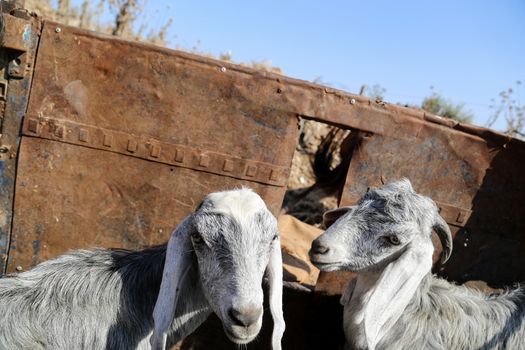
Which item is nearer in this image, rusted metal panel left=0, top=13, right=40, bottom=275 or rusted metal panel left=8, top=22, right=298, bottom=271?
rusted metal panel left=0, top=13, right=40, bottom=275

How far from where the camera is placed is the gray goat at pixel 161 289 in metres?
2.93

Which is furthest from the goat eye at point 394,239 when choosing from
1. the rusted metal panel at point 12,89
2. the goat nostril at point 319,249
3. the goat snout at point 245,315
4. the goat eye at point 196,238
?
the rusted metal panel at point 12,89

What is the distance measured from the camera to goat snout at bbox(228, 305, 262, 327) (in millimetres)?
2770

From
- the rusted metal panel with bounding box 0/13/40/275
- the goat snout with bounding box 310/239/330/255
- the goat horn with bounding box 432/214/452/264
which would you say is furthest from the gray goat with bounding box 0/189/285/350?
the goat horn with bounding box 432/214/452/264

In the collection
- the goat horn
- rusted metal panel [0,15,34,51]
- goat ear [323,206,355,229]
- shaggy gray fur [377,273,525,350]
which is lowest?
shaggy gray fur [377,273,525,350]

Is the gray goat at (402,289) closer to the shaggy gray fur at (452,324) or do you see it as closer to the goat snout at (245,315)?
the shaggy gray fur at (452,324)

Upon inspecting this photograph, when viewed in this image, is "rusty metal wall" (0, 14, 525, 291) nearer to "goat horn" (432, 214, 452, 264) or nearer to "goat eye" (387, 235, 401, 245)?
"goat horn" (432, 214, 452, 264)

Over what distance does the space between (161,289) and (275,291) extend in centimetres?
67

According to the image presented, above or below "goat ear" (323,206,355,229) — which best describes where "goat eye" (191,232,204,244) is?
below

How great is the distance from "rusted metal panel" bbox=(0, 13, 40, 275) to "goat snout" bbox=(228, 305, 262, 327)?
1.95m

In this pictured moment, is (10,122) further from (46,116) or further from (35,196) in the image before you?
(35,196)

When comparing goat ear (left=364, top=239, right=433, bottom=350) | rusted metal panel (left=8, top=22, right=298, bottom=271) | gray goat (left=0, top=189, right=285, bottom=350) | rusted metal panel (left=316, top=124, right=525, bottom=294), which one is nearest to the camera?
gray goat (left=0, top=189, right=285, bottom=350)

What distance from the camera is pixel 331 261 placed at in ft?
10.9

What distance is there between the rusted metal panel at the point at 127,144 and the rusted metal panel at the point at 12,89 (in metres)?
0.06
